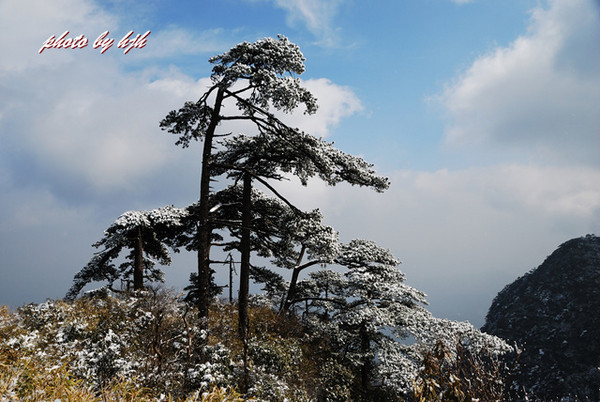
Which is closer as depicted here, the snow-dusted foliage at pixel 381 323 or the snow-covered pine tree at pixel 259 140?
the snow-covered pine tree at pixel 259 140

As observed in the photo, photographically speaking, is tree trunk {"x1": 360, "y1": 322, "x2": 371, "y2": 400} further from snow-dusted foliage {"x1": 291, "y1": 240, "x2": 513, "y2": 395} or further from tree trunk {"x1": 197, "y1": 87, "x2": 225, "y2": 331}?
tree trunk {"x1": 197, "y1": 87, "x2": 225, "y2": 331}

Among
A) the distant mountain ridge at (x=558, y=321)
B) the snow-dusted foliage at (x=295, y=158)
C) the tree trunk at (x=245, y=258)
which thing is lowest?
the distant mountain ridge at (x=558, y=321)

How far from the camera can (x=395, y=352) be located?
1655 centimetres

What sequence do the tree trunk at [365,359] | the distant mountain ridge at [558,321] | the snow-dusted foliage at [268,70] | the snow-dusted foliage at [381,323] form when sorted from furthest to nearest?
the distant mountain ridge at [558,321]
the tree trunk at [365,359]
the snow-dusted foliage at [381,323]
the snow-dusted foliage at [268,70]

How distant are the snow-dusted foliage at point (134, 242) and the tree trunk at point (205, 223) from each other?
18.0 ft

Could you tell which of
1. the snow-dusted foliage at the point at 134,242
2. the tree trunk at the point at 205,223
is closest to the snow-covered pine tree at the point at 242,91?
the tree trunk at the point at 205,223

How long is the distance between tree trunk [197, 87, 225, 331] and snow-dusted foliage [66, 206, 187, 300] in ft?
18.0

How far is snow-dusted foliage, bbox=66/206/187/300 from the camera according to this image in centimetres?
1700

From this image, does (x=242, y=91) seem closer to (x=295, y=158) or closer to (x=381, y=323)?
(x=295, y=158)

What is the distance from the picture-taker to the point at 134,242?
18672 mm

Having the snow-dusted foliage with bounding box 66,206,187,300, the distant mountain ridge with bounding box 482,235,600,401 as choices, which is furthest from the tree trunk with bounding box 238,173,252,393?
the distant mountain ridge with bounding box 482,235,600,401

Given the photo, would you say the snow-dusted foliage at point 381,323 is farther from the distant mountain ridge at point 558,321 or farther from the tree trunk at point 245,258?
the distant mountain ridge at point 558,321

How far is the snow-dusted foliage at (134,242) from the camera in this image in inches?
669

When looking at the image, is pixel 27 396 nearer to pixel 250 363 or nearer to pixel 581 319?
pixel 250 363
